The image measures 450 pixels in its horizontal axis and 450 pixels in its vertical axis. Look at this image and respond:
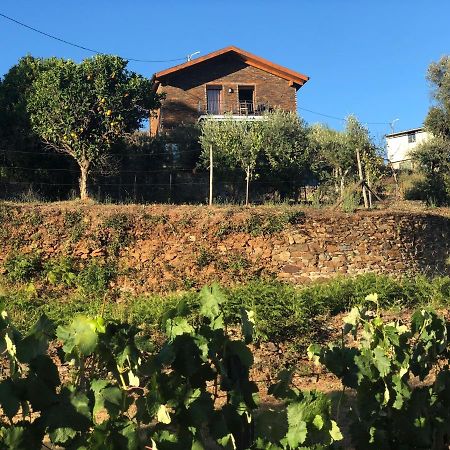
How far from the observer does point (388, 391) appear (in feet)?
10.8

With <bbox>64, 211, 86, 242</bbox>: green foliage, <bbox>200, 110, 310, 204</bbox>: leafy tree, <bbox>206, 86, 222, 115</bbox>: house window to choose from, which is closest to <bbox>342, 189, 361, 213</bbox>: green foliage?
<bbox>200, 110, 310, 204</bbox>: leafy tree

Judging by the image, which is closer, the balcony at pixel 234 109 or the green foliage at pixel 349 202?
the green foliage at pixel 349 202

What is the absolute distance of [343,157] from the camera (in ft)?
67.6

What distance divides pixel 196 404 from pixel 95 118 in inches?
498

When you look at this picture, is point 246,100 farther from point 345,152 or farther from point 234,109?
point 345,152

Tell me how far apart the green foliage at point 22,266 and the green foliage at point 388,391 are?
8.30m

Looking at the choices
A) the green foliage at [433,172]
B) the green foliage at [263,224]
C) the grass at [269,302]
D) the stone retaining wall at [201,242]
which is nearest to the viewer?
the grass at [269,302]

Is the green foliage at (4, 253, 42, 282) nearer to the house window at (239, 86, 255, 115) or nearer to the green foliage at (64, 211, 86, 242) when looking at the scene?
the green foliage at (64, 211, 86, 242)

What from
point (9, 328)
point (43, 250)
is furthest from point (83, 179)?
point (9, 328)

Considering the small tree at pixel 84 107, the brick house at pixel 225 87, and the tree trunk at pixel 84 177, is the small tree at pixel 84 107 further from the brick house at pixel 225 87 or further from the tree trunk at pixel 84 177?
the brick house at pixel 225 87

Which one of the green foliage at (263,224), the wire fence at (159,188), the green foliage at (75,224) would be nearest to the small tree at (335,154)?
the wire fence at (159,188)

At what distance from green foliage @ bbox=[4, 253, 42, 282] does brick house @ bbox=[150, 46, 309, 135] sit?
14.6 meters

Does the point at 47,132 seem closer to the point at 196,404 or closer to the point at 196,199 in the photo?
the point at 196,199

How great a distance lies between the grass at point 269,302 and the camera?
884cm
